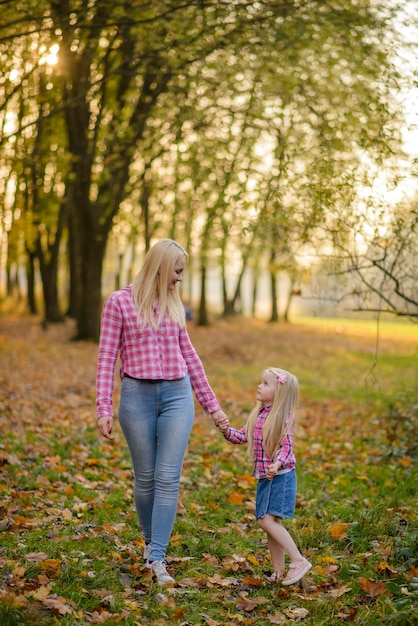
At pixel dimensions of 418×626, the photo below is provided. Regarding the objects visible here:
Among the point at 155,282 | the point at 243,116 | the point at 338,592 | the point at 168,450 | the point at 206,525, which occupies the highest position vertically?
the point at 243,116

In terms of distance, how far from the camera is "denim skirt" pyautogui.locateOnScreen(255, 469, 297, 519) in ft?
16.5

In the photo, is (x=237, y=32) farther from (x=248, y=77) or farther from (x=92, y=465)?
(x=92, y=465)

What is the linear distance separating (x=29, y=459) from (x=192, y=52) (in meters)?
7.53

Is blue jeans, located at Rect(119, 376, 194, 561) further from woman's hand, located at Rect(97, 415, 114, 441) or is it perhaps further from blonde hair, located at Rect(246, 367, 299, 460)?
blonde hair, located at Rect(246, 367, 299, 460)

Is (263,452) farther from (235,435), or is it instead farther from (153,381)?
(153,381)

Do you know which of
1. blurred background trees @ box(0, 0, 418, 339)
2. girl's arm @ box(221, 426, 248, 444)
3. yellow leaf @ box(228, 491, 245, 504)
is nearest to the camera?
girl's arm @ box(221, 426, 248, 444)

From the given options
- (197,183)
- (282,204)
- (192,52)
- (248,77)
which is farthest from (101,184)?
(282,204)

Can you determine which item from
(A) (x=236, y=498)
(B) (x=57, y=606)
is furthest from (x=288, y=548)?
(A) (x=236, y=498)

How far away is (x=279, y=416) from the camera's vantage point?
508cm

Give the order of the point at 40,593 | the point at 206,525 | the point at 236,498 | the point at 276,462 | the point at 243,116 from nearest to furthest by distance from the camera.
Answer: the point at 40,593 < the point at 276,462 < the point at 206,525 < the point at 236,498 < the point at 243,116

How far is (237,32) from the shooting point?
1112cm

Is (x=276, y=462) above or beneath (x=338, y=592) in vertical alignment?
above

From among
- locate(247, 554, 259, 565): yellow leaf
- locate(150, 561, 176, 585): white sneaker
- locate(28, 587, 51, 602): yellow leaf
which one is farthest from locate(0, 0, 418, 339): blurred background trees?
locate(28, 587, 51, 602): yellow leaf

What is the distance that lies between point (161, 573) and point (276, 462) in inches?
44.9
